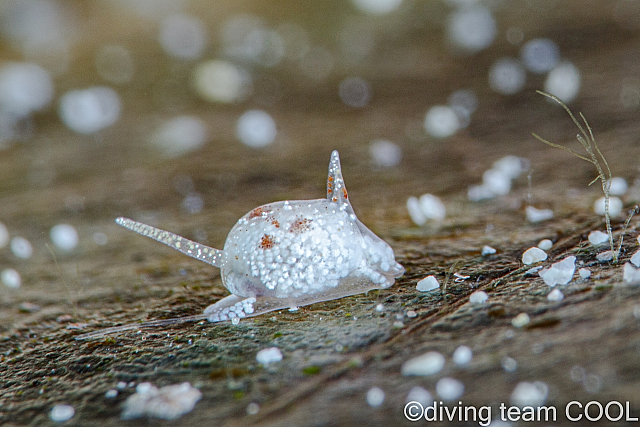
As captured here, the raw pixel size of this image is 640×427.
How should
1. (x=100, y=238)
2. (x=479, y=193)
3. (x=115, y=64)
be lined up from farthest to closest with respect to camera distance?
(x=115, y=64)
(x=100, y=238)
(x=479, y=193)

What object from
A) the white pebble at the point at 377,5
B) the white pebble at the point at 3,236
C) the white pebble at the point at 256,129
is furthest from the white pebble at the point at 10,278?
the white pebble at the point at 377,5

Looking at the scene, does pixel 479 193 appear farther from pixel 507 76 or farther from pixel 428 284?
pixel 507 76

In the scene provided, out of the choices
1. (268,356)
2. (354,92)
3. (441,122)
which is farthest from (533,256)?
(354,92)

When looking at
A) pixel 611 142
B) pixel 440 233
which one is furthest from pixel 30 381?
pixel 611 142

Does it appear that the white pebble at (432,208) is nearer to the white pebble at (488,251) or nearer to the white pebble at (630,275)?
the white pebble at (488,251)

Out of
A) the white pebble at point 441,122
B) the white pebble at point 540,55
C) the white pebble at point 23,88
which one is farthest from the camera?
the white pebble at point 23,88

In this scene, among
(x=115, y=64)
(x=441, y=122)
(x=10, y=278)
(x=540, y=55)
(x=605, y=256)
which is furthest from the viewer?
(x=115, y=64)
